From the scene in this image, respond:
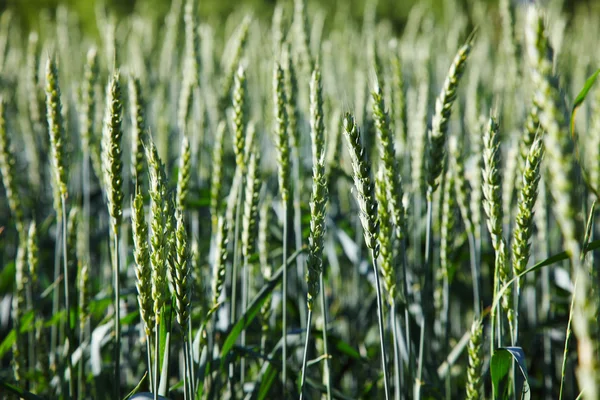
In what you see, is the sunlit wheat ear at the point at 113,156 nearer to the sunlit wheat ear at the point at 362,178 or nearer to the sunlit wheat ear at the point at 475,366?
the sunlit wheat ear at the point at 362,178

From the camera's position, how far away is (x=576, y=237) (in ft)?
1.84

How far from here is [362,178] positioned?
2.97 feet

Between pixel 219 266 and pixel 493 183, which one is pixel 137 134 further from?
pixel 493 183

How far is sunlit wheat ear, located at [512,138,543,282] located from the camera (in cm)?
91

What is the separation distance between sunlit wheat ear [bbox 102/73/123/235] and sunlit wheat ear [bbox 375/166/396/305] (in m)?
0.47

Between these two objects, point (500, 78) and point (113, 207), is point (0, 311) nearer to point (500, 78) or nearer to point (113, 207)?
point (113, 207)

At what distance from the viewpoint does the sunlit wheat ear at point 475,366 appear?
3.44 feet

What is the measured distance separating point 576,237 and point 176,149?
9.26 feet

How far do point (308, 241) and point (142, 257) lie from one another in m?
0.68

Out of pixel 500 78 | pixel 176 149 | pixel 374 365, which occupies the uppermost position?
pixel 500 78

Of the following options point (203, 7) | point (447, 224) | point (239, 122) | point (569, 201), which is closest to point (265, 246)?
point (239, 122)

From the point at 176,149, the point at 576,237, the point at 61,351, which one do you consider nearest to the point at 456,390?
the point at 61,351

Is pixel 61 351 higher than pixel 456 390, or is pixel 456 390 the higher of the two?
pixel 61 351

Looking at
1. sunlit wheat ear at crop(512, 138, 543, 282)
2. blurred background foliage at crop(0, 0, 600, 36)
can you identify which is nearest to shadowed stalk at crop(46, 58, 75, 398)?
sunlit wheat ear at crop(512, 138, 543, 282)
